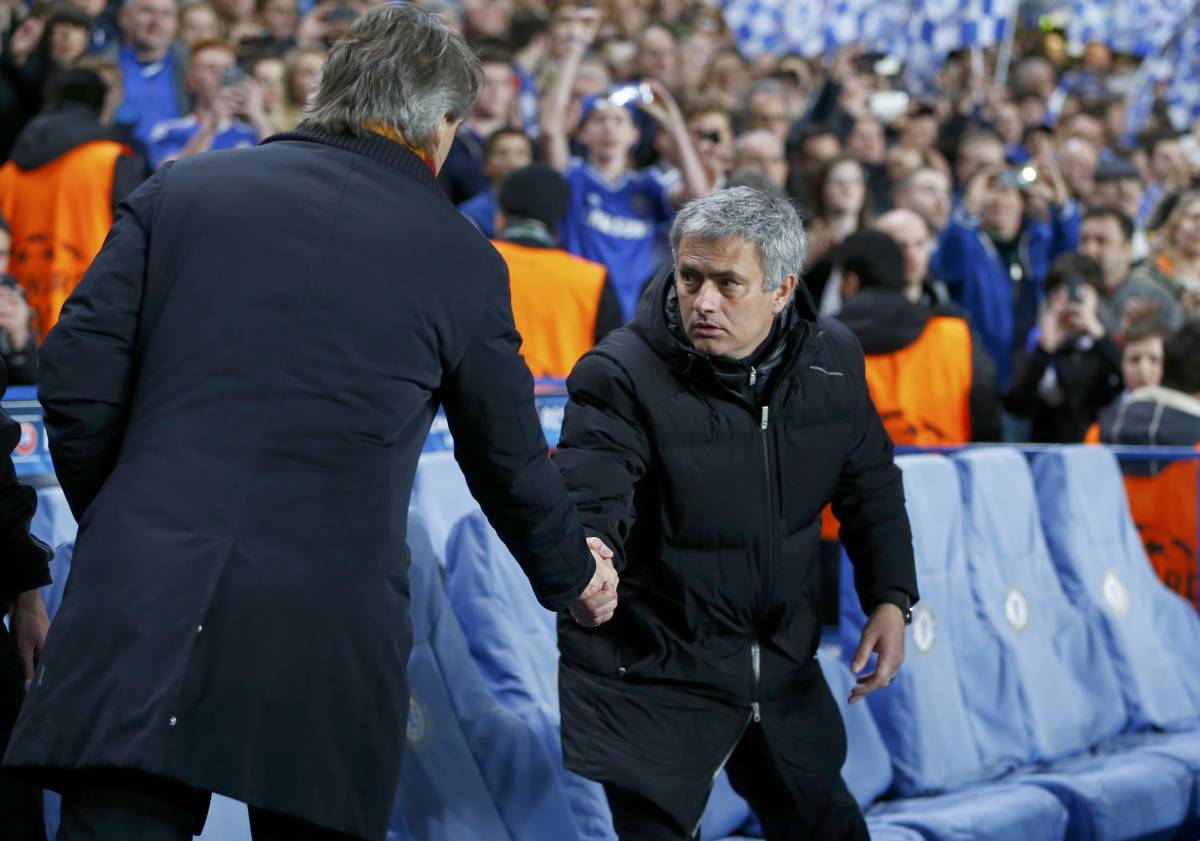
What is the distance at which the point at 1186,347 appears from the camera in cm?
728

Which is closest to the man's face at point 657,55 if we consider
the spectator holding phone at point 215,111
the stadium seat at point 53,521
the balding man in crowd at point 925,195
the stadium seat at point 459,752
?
the balding man in crowd at point 925,195

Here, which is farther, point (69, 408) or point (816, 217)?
point (816, 217)

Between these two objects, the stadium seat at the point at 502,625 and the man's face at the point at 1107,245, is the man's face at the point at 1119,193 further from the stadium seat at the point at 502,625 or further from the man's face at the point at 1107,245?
the stadium seat at the point at 502,625

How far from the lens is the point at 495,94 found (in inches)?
352

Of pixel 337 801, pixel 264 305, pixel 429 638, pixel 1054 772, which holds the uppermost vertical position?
pixel 264 305

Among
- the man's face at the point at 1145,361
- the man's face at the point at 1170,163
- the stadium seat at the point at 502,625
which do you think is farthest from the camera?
the man's face at the point at 1170,163

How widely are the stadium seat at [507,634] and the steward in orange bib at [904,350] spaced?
237cm

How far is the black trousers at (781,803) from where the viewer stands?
3854 mm

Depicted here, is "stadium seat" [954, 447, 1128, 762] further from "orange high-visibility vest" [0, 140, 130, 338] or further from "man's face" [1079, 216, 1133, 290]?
"orange high-visibility vest" [0, 140, 130, 338]

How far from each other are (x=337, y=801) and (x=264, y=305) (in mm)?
786

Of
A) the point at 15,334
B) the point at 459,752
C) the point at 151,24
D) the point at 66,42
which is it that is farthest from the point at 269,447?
the point at 151,24

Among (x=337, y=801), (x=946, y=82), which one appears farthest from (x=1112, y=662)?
(x=946, y=82)

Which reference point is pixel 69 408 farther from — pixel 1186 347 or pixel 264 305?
pixel 1186 347

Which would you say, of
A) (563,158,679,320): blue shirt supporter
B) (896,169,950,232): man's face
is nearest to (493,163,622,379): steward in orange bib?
(563,158,679,320): blue shirt supporter
